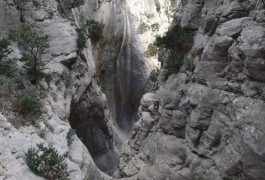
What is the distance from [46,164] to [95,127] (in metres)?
16.2

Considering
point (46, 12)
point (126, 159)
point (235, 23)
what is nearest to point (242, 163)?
point (235, 23)

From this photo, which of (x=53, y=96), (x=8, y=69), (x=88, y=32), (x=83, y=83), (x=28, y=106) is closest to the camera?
(x=28, y=106)

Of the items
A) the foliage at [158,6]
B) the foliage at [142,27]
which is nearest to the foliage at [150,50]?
the foliage at [142,27]

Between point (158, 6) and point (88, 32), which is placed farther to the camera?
point (158, 6)

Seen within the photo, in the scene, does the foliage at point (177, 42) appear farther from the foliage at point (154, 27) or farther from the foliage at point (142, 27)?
the foliage at point (154, 27)

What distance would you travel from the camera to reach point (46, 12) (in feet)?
73.8

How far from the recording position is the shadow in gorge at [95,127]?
24203 mm

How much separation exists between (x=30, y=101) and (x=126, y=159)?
9.00 metres

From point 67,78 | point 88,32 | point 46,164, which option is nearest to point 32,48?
point 67,78

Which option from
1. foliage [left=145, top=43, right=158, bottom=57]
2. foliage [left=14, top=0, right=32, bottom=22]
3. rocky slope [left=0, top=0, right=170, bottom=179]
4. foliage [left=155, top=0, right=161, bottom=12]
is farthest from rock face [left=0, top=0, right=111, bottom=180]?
foliage [left=155, top=0, right=161, bottom=12]

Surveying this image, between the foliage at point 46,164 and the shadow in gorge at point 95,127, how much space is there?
483 inches

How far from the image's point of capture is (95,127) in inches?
1062

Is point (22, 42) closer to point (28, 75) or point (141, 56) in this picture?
point (28, 75)

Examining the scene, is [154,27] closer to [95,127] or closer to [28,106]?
[95,127]
